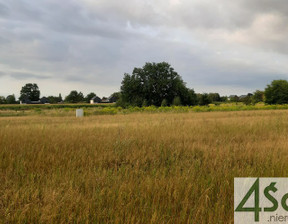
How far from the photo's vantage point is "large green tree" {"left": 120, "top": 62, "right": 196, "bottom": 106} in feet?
169

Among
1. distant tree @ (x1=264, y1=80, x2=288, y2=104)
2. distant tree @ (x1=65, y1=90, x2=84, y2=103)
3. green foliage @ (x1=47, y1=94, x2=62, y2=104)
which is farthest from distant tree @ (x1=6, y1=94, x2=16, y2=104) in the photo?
distant tree @ (x1=264, y1=80, x2=288, y2=104)

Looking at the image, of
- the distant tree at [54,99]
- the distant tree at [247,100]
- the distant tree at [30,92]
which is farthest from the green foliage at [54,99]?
the distant tree at [247,100]

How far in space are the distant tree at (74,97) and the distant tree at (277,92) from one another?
88475 mm

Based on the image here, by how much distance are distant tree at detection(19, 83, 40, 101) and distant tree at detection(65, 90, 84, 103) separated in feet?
51.3

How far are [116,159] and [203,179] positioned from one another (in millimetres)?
2373

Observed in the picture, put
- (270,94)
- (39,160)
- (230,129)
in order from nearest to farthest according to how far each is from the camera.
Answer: (39,160) → (230,129) → (270,94)

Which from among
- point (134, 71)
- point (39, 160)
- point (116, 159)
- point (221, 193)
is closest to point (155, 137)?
point (116, 159)

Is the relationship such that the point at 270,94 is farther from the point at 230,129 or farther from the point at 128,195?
the point at 128,195

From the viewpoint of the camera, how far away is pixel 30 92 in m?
109

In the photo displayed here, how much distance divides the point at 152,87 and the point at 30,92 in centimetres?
8313

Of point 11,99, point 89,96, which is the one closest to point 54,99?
point 89,96

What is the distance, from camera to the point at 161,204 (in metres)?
2.88

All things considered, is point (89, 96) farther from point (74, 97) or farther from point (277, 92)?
point (277, 92)

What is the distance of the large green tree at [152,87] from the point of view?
51.5 meters
